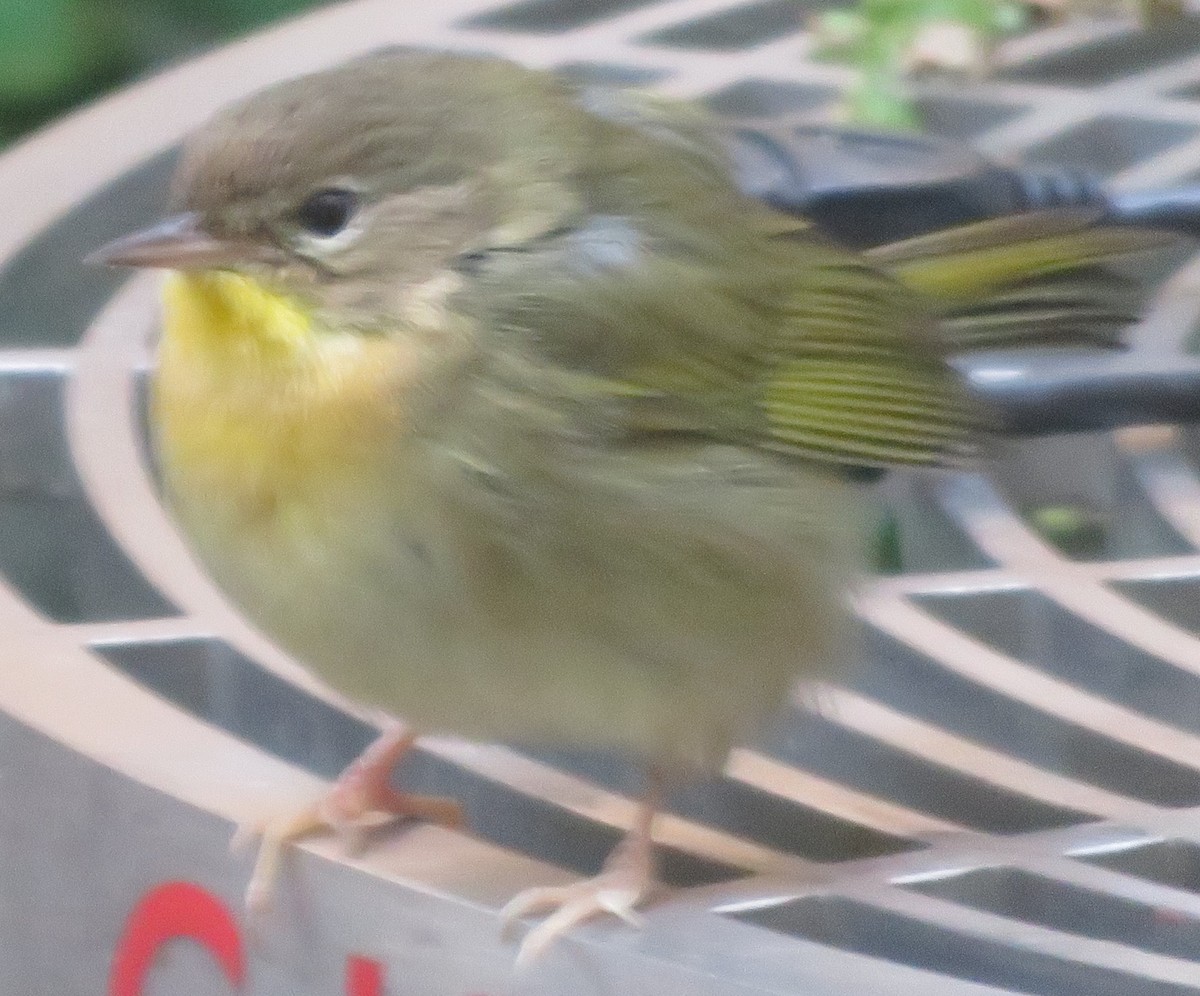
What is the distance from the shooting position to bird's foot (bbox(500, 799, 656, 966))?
4.31ft

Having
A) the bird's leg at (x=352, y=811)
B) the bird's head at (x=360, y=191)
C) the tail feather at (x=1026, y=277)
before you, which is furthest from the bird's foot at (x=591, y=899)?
the tail feather at (x=1026, y=277)

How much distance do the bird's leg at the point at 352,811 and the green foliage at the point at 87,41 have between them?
1.62 metres

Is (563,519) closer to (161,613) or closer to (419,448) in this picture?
(419,448)

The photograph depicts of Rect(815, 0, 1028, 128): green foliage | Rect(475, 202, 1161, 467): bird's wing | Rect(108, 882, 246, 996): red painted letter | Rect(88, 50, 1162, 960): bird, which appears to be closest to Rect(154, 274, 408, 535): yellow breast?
Rect(88, 50, 1162, 960): bird

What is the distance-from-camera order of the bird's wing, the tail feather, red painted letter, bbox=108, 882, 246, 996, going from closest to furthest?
1. red painted letter, bbox=108, 882, 246, 996
2. the bird's wing
3. the tail feather

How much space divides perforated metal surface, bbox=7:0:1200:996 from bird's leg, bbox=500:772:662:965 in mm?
16

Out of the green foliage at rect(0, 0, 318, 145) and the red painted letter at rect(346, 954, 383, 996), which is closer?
the red painted letter at rect(346, 954, 383, 996)

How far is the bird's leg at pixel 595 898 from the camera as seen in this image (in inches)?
51.7

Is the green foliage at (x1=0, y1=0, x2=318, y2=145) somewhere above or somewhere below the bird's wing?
above

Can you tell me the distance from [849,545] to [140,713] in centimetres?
55

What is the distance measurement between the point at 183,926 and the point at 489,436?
0.38 meters

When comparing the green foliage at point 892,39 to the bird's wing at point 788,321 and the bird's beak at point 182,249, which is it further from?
the bird's beak at point 182,249

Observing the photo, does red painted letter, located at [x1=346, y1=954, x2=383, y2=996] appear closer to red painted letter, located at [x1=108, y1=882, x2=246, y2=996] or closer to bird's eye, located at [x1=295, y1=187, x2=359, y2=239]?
red painted letter, located at [x1=108, y1=882, x2=246, y2=996]

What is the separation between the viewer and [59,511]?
6.23ft
